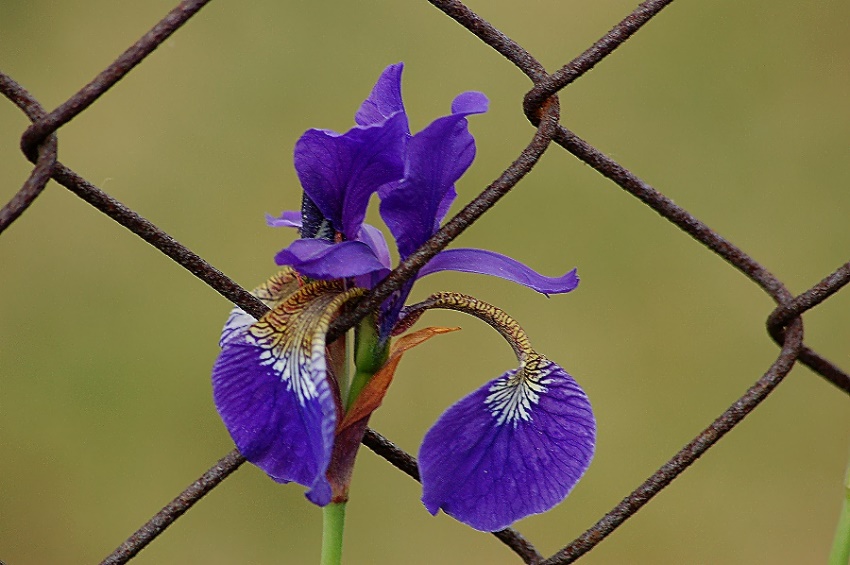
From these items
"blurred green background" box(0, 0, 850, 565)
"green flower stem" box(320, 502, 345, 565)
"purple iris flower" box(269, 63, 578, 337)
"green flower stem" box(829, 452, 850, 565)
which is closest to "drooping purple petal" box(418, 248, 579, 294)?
"purple iris flower" box(269, 63, 578, 337)

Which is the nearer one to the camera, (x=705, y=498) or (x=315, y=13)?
(x=705, y=498)

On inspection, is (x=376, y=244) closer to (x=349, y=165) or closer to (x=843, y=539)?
(x=349, y=165)

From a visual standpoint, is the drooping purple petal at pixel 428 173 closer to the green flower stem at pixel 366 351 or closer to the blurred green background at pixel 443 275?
the green flower stem at pixel 366 351

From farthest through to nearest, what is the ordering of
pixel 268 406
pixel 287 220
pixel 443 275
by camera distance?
pixel 443 275, pixel 287 220, pixel 268 406

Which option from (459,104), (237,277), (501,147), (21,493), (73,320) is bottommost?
(21,493)

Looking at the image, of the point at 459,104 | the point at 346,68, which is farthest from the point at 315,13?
the point at 459,104

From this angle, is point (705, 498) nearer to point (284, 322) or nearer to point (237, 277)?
point (237, 277)

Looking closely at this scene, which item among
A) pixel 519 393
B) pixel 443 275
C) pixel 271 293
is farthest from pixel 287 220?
pixel 443 275
